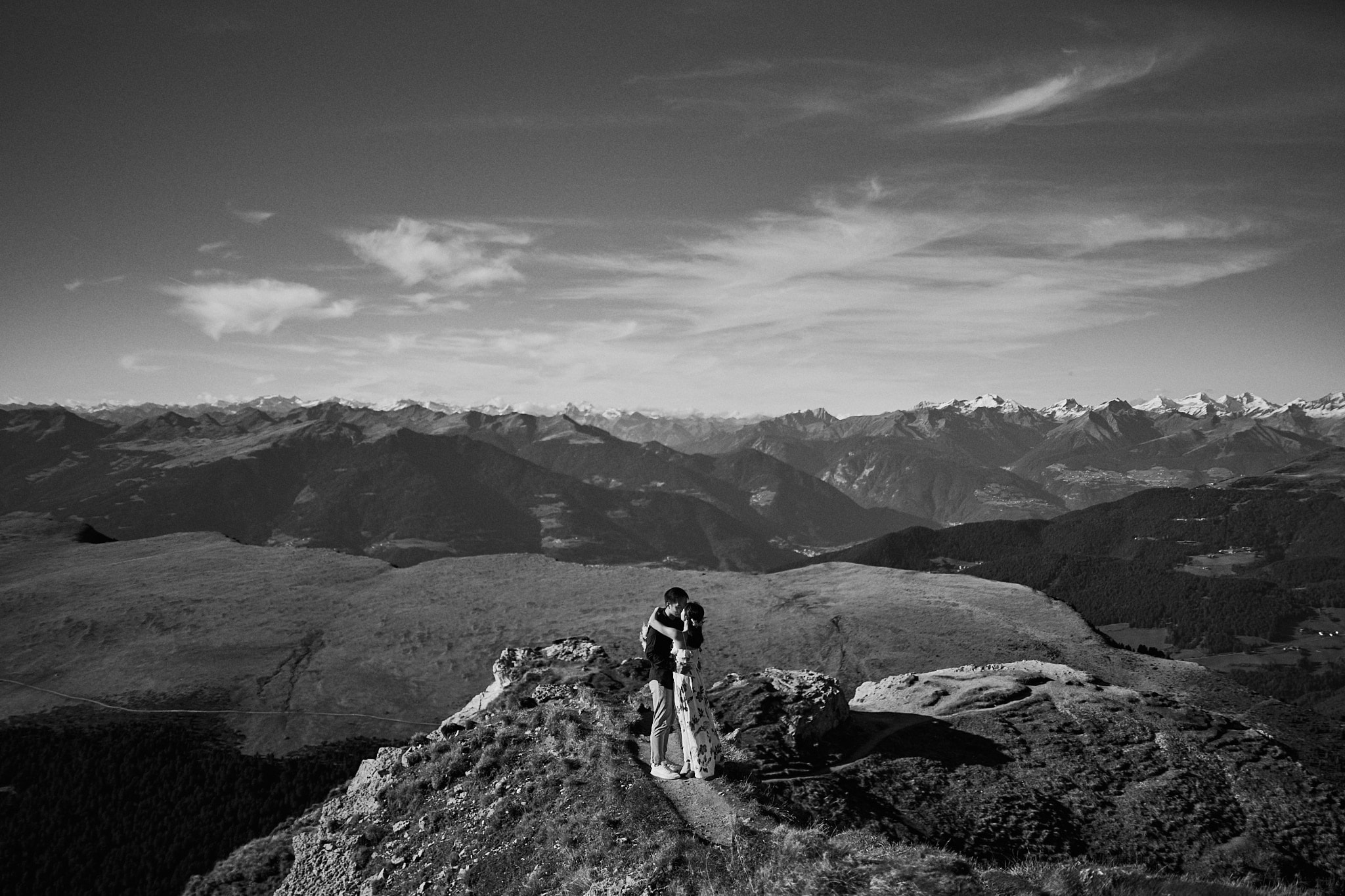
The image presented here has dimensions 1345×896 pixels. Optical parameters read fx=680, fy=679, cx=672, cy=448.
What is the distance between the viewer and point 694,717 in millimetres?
20016

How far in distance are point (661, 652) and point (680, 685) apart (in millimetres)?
1074

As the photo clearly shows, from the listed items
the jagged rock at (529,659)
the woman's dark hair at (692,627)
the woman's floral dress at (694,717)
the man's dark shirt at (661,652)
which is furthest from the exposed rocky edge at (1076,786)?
the jagged rock at (529,659)

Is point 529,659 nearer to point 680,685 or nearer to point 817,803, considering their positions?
point 680,685

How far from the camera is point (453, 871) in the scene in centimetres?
2186

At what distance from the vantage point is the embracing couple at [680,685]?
1956 centimetres

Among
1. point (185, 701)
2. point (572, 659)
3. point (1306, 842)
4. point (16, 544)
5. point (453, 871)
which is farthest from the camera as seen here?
point (16, 544)

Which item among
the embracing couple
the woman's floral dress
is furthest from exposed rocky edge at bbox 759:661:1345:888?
the embracing couple

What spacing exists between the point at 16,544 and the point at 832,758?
25114cm

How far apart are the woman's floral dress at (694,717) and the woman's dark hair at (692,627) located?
273mm

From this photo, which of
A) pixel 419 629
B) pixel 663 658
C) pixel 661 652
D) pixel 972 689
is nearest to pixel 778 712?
pixel 663 658

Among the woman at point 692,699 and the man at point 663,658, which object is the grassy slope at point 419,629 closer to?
the woman at point 692,699

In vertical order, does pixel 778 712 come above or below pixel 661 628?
below

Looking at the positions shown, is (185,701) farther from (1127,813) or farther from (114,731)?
(1127,813)

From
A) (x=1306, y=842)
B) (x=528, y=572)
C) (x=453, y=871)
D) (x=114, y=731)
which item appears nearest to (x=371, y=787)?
(x=453, y=871)
